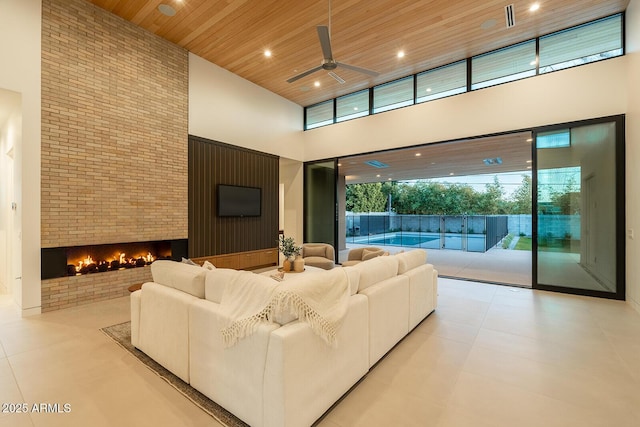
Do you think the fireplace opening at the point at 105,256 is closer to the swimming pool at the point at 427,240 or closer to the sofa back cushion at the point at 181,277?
the sofa back cushion at the point at 181,277

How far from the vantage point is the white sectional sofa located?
156cm

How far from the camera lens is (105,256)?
4.55 m

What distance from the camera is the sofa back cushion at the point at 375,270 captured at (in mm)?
2467

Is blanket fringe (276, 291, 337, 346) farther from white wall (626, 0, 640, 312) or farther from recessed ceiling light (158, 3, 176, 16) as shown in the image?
recessed ceiling light (158, 3, 176, 16)

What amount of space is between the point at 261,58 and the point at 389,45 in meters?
2.47

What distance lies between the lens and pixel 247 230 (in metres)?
6.58

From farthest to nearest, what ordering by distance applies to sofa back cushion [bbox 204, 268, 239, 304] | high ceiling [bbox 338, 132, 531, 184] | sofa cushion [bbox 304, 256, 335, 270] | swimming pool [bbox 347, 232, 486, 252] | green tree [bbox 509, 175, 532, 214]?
green tree [bbox 509, 175, 532, 214] → swimming pool [bbox 347, 232, 486, 252] → high ceiling [bbox 338, 132, 531, 184] → sofa cushion [bbox 304, 256, 335, 270] → sofa back cushion [bbox 204, 268, 239, 304]

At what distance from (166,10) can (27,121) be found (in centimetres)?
247

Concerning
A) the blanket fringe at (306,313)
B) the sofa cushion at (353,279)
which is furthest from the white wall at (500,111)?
the blanket fringe at (306,313)

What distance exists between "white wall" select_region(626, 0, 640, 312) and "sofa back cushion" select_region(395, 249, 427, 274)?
292cm

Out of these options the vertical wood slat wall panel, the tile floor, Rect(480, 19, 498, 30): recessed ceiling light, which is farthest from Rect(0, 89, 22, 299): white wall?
Rect(480, 19, 498, 30): recessed ceiling light

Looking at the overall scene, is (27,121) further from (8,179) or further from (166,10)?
(166,10)

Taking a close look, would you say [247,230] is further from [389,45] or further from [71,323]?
[389,45]

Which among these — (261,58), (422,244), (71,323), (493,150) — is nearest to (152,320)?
(71,323)
